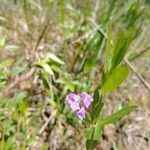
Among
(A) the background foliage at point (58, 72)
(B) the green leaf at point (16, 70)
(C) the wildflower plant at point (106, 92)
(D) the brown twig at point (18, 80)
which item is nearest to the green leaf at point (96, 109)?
(C) the wildflower plant at point (106, 92)

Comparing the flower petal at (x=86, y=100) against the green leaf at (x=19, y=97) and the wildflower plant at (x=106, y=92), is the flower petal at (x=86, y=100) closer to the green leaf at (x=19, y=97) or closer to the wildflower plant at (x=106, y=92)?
the wildflower plant at (x=106, y=92)

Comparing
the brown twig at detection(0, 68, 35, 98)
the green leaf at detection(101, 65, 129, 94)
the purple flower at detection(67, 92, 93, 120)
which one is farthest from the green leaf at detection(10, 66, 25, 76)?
the green leaf at detection(101, 65, 129, 94)

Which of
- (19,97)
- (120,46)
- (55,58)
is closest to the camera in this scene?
(120,46)

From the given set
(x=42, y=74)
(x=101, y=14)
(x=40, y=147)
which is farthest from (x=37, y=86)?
(x=101, y=14)

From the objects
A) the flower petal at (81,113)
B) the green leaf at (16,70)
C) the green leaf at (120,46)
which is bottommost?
the flower petal at (81,113)

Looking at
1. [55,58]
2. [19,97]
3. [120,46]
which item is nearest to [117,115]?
[120,46]

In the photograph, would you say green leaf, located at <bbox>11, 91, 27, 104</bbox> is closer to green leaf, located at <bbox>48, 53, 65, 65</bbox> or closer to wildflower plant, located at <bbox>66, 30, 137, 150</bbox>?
green leaf, located at <bbox>48, 53, 65, 65</bbox>

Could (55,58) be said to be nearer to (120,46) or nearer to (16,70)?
(16,70)

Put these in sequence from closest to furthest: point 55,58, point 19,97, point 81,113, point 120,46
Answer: point 120,46 → point 81,113 → point 19,97 → point 55,58
